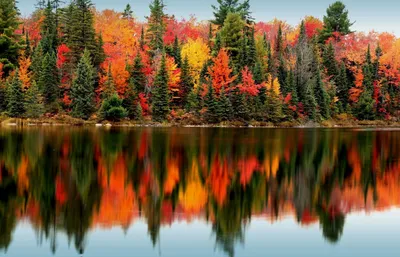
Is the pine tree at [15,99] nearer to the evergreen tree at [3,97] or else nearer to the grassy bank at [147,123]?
the grassy bank at [147,123]

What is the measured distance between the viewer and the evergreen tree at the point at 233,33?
79.9 m

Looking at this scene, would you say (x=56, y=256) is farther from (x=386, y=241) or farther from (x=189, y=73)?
(x=189, y=73)

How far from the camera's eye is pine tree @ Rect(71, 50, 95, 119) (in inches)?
2665

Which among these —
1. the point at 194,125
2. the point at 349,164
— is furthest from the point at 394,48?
the point at 349,164

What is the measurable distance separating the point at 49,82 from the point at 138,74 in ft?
40.8

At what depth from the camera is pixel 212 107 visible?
69.8 m

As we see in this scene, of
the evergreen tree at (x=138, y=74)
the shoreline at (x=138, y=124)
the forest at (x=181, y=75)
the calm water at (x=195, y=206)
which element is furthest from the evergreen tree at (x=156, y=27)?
the calm water at (x=195, y=206)

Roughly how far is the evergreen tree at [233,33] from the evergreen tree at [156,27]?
1022cm

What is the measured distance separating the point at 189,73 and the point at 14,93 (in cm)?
2565

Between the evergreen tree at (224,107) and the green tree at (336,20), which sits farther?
the green tree at (336,20)

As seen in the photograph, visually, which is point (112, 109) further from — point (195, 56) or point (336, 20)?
point (336, 20)

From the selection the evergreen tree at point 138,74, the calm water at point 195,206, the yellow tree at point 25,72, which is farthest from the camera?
the evergreen tree at point 138,74

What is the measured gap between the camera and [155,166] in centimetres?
2219

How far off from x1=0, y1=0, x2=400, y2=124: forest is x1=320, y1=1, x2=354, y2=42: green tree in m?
4.14
